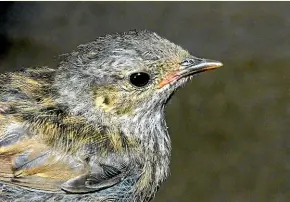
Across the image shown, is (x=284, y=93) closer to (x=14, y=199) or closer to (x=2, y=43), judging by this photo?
(x=2, y=43)

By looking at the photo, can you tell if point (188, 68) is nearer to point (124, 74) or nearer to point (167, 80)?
point (167, 80)

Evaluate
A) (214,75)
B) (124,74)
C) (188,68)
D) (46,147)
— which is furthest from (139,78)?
(214,75)

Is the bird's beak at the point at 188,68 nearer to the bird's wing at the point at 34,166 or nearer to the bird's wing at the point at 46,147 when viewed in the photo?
the bird's wing at the point at 46,147

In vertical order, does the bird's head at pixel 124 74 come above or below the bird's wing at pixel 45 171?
above

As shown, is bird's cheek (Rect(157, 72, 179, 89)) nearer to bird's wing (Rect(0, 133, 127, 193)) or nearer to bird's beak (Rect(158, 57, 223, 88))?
bird's beak (Rect(158, 57, 223, 88))

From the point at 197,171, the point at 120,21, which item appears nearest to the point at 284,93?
the point at 197,171

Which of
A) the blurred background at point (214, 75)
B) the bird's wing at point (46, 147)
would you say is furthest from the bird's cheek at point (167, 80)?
the blurred background at point (214, 75)
